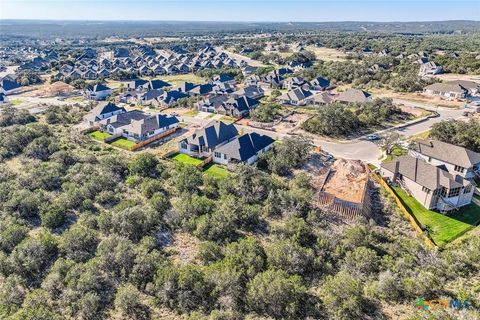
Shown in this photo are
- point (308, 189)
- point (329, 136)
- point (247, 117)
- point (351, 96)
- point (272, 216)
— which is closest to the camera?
point (272, 216)

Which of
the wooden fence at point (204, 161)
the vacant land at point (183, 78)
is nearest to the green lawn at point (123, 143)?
the wooden fence at point (204, 161)

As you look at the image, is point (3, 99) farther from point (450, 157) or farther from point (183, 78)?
point (450, 157)

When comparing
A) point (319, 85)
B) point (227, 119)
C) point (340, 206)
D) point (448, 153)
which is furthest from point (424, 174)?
point (319, 85)

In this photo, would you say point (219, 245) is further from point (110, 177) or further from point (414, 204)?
point (414, 204)

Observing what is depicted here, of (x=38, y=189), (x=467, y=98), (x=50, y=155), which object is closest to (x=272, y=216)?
(x=38, y=189)

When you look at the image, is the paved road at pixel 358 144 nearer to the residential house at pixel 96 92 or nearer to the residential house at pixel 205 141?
the residential house at pixel 205 141

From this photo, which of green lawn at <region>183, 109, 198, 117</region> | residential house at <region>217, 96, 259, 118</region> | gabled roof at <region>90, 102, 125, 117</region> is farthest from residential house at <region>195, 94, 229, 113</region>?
gabled roof at <region>90, 102, 125, 117</region>

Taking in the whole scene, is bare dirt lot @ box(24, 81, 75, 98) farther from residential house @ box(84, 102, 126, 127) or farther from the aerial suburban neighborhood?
residential house @ box(84, 102, 126, 127)
